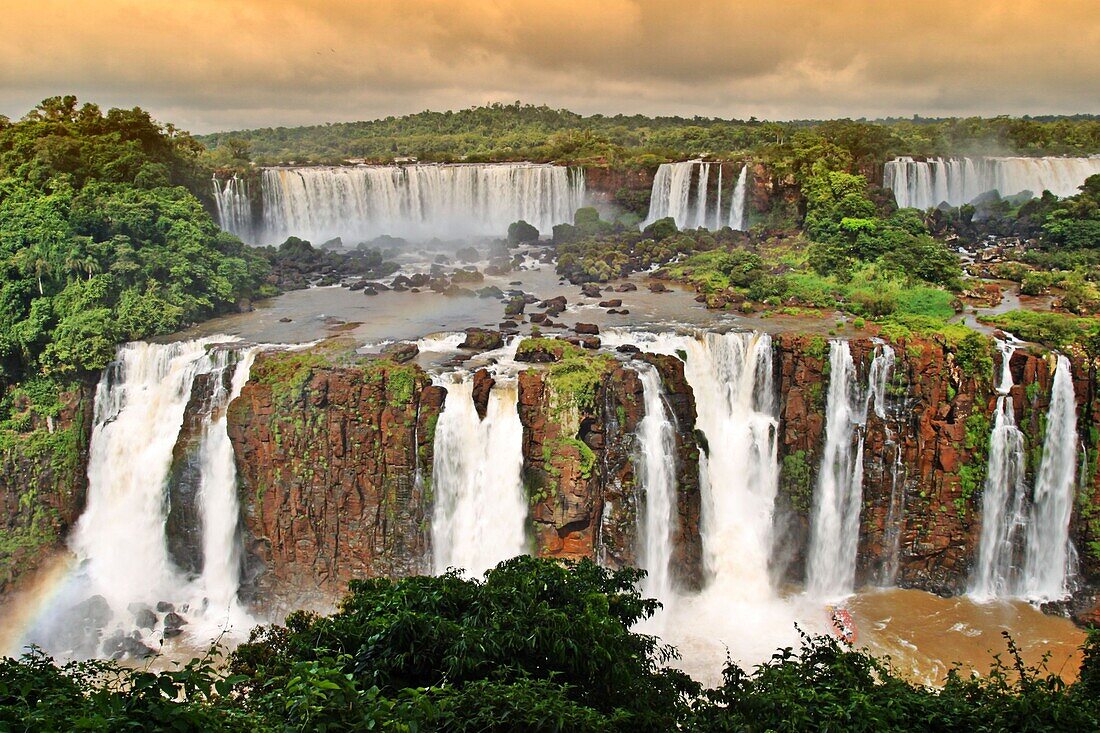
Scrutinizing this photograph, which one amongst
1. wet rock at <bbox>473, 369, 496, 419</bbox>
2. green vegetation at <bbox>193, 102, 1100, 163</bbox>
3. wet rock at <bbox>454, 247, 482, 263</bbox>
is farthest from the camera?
green vegetation at <bbox>193, 102, 1100, 163</bbox>

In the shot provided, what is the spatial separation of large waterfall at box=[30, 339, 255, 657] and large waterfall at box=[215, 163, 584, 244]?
54.1 ft

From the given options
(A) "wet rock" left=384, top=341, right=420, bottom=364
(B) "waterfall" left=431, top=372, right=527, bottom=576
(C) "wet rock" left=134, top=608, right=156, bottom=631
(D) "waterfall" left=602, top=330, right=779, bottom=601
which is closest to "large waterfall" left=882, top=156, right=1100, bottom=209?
(D) "waterfall" left=602, top=330, right=779, bottom=601

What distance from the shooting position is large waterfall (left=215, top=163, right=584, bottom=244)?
1480 inches

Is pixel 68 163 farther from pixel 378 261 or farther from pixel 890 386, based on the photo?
pixel 890 386

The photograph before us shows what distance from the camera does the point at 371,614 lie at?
8586mm

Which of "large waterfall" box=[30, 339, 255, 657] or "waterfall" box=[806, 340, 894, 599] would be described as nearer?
"large waterfall" box=[30, 339, 255, 657]

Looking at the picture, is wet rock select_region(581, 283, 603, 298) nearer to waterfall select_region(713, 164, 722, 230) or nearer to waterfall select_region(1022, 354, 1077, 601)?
waterfall select_region(713, 164, 722, 230)

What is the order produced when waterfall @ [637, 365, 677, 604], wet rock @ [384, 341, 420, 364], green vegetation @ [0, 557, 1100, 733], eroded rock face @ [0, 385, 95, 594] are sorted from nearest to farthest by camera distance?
green vegetation @ [0, 557, 1100, 733], waterfall @ [637, 365, 677, 604], eroded rock face @ [0, 385, 95, 594], wet rock @ [384, 341, 420, 364]

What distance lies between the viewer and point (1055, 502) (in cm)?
1972

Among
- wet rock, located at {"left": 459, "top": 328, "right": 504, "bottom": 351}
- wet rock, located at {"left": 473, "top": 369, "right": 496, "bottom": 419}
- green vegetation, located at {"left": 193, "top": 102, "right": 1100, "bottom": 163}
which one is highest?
green vegetation, located at {"left": 193, "top": 102, "right": 1100, "bottom": 163}

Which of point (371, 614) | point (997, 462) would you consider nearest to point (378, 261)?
point (997, 462)

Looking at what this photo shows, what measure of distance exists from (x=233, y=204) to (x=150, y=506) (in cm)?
1890

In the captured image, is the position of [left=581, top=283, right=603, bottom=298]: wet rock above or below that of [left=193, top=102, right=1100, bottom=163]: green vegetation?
below

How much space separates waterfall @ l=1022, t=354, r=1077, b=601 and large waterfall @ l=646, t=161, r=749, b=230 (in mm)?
19514
